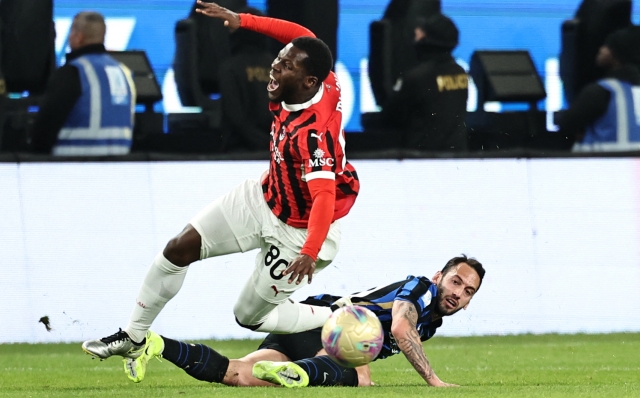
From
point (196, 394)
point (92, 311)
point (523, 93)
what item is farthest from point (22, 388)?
point (523, 93)

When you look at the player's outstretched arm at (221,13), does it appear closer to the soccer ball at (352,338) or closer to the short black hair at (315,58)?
the short black hair at (315,58)

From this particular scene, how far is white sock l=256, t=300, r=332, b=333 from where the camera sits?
6.71 meters

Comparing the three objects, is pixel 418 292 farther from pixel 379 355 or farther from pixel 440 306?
pixel 379 355

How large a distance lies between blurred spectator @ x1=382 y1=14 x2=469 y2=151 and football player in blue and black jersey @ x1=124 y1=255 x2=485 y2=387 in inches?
135

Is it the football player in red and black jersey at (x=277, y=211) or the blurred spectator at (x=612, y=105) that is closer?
the football player in red and black jersey at (x=277, y=211)

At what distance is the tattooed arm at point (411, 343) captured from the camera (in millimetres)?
6133

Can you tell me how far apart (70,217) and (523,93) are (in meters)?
3.93

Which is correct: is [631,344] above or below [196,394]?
below

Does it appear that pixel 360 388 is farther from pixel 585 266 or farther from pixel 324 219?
pixel 585 266

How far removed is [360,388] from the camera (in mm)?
6105

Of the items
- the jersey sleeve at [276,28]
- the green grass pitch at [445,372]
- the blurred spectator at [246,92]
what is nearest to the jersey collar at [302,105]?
the jersey sleeve at [276,28]

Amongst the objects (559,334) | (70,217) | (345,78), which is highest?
(345,78)

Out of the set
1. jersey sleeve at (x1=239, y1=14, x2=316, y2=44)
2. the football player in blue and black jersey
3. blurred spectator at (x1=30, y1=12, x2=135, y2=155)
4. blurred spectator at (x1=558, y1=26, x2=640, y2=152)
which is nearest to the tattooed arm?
the football player in blue and black jersey

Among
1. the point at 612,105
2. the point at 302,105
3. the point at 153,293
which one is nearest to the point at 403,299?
the point at 302,105
